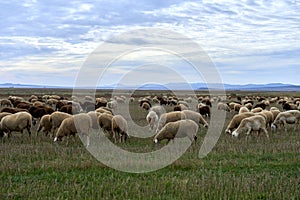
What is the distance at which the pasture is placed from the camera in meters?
8.02

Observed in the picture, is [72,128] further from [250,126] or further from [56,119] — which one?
[250,126]

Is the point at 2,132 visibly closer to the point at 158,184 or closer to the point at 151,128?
the point at 151,128

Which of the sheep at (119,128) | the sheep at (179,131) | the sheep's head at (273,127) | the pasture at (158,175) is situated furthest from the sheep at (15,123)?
the sheep's head at (273,127)

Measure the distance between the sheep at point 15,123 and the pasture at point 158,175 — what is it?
2.22 m

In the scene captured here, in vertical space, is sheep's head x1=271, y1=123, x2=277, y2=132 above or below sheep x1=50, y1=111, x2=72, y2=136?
below

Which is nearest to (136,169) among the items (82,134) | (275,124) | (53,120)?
(82,134)

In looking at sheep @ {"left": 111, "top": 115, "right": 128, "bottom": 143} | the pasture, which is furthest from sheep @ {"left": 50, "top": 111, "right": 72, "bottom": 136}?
the pasture

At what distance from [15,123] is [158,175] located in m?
9.19

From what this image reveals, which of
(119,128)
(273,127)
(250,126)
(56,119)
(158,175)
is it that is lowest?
(158,175)

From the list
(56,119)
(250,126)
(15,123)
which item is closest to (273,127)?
(250,126)

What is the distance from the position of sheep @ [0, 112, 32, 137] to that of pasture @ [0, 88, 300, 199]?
2.22m

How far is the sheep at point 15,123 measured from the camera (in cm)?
1669

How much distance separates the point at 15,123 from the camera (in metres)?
16.7

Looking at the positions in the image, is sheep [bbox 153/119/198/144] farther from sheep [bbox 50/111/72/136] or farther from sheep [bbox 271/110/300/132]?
sheep [bbox 271/110/300/132]
